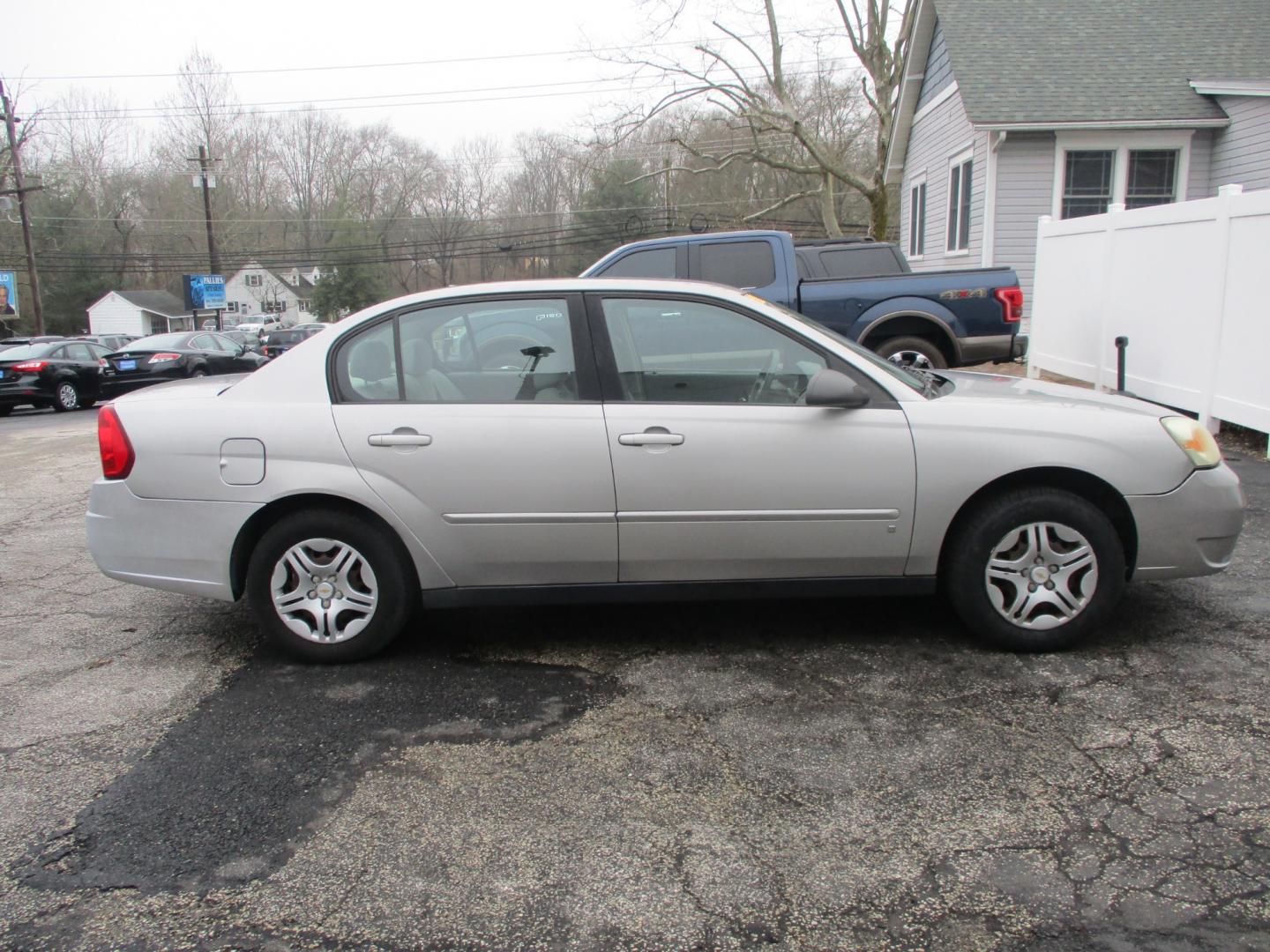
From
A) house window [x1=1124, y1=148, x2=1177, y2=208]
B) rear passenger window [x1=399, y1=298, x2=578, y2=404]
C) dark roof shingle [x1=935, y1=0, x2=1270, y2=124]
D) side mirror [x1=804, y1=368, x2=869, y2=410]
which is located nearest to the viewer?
side mirror [x1=804, y1=368, x2=869, y2=410]

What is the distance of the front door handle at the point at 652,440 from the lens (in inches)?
154

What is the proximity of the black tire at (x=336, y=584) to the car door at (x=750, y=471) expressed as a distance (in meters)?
0.95

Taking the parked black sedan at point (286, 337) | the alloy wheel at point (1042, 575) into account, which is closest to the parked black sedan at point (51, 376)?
the parked black sedan at point (286, 337)

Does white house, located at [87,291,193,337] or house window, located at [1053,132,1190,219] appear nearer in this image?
house window, located at [1053,132,1190,219]

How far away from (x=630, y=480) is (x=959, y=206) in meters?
16.7

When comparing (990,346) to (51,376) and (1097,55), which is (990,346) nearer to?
(1097,55)

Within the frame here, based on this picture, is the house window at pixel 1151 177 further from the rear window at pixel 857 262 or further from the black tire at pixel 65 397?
the black tire at pixel 65 397

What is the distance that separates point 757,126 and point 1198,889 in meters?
26.9

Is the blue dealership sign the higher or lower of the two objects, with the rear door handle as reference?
higher

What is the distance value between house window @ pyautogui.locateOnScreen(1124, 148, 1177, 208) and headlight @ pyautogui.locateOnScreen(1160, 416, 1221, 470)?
554 inches

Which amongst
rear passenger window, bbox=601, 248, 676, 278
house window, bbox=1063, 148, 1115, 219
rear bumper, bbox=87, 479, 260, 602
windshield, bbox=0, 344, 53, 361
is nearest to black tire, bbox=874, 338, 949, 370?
rear passenger window, bbox=601, 248, 676, 278

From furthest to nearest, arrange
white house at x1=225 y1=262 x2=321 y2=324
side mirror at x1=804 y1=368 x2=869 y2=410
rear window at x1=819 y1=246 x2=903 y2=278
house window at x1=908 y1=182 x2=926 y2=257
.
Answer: white house at x1=225 y1=262 x2=321 y2=324, house window at x1=908 y1=182 x2=926 y2=257, rear window at x1=819 y1=246 x2=903 y2=278, side mirror at x1=804 y1=368 x2=869 y2=410

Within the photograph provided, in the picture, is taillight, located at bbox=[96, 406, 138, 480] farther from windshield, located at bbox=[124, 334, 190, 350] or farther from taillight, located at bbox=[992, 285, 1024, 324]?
windshield, located at bbox=[124, 334, 190, 350]

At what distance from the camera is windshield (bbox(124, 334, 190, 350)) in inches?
763
